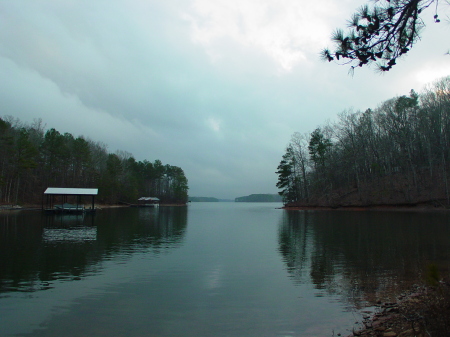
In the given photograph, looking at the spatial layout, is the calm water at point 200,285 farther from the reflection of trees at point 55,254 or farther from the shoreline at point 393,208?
the shoreline at point 393,208

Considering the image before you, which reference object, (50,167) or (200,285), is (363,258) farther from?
(50,167)

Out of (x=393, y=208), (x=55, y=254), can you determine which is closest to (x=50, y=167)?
(x=55, y=254)

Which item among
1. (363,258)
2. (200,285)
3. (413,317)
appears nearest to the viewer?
(413,317)

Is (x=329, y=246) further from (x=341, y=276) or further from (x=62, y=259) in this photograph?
(x=62, y=259)

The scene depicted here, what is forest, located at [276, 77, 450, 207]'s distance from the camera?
49.5 meters

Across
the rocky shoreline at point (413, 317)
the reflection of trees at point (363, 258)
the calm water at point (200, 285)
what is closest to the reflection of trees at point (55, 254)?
the calm water at point (200, 285)

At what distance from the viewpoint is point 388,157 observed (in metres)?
56.3

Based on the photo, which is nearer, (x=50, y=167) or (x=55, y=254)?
(x=55, y=254)

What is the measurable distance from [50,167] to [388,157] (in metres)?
69.4

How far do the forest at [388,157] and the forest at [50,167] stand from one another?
50343 millimetres

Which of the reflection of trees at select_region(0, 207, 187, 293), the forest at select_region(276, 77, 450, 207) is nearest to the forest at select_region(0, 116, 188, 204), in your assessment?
the reflection of trees at select_region(0, 207, 187, 293)

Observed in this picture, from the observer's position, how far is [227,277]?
1105cm

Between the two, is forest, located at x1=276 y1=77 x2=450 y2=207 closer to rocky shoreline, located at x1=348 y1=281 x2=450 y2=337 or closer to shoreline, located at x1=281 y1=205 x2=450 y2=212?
shoreline, located at x1=281 y1=205 x2=450 y2=212

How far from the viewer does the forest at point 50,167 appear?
179 feet
